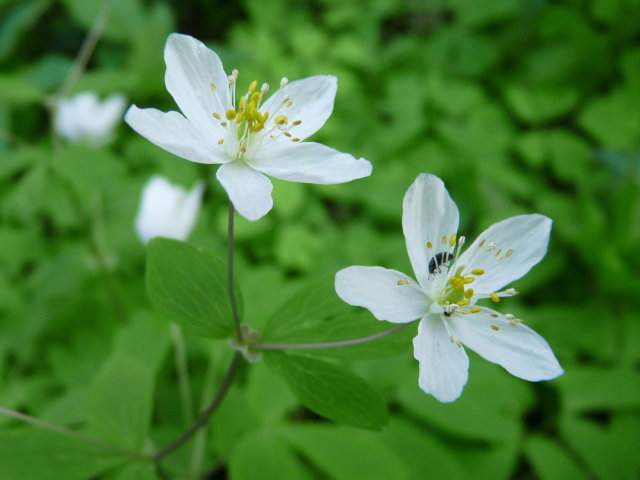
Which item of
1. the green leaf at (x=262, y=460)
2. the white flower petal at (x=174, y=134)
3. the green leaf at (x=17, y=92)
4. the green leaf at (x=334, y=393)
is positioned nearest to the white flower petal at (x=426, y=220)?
the green leaf at (x=334, y=393)

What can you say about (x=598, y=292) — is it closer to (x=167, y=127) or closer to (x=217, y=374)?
(x=217, y=374)

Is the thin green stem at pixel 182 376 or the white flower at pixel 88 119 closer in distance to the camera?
the thin green stem at pixel 182 376

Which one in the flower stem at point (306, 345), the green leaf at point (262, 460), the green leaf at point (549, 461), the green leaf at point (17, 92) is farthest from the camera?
the green leaf at point (17, 92)

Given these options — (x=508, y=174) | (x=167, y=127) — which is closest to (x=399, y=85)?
(x=508, y=174)

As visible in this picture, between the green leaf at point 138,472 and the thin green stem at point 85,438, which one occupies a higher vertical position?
the thin green stem at point 85,438

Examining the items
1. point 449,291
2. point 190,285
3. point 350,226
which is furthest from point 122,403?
point 350,226

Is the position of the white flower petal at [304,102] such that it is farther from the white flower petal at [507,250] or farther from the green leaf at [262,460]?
the green leaf at [262,460]
